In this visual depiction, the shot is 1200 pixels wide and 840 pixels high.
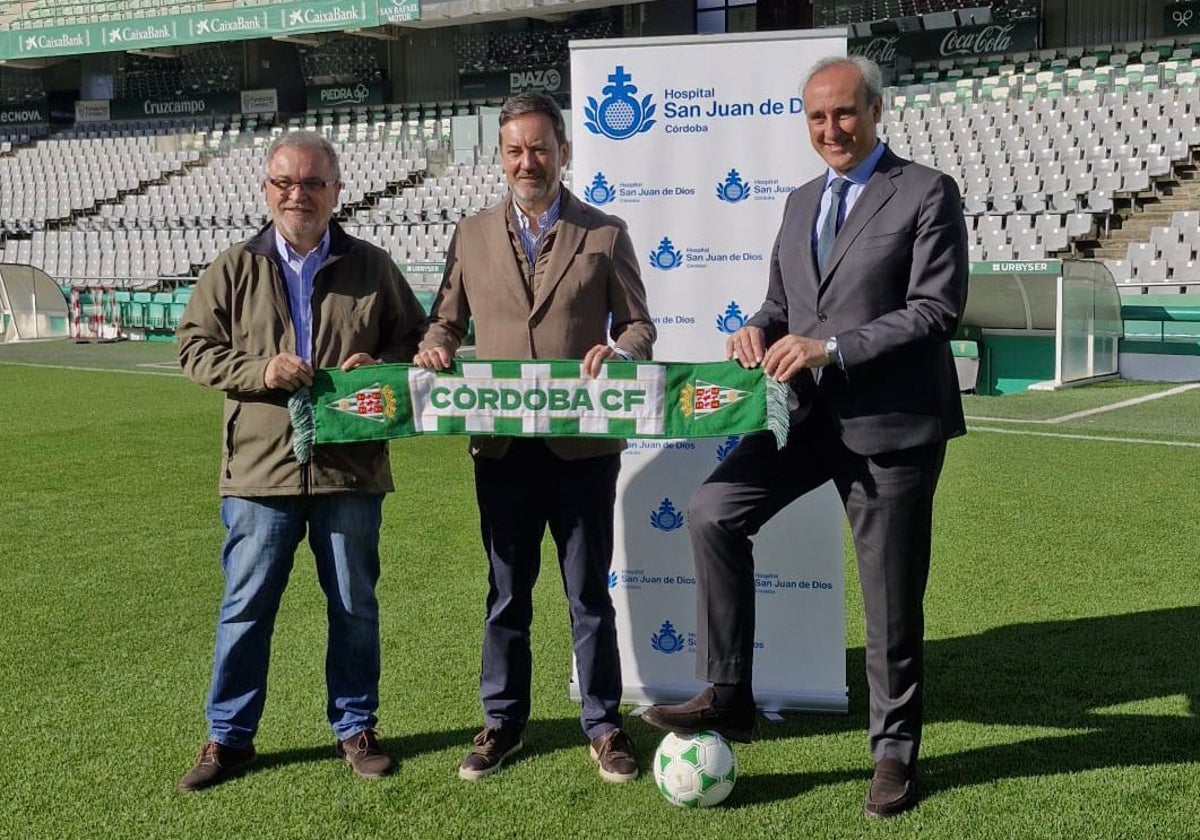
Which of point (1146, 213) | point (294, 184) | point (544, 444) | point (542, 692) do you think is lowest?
point (542, 692)

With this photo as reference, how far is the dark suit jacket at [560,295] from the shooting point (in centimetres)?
338

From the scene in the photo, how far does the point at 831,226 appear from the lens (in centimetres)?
322

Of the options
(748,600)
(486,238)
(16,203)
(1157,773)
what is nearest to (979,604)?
(1157,773)

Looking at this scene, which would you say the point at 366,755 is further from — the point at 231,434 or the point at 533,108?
the point at 533,108

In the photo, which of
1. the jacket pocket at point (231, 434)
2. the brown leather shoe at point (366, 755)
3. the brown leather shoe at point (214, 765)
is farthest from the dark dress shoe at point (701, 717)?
the jacket pocket at point (231, 434)

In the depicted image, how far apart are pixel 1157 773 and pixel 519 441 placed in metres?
2.02

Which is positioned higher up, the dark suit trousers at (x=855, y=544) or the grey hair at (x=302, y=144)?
the grey hair at (x=302, y=144)

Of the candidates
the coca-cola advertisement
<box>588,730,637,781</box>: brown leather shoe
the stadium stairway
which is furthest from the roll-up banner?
the coca-cola advertisement

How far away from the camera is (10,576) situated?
5.86 m

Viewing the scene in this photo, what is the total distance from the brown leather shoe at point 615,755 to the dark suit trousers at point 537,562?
1.3 inches

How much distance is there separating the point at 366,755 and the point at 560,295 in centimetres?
144

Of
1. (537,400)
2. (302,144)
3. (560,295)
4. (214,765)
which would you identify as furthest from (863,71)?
(214,765)

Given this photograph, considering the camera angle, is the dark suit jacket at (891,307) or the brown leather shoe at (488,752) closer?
the dark suit jacket at (891,307)

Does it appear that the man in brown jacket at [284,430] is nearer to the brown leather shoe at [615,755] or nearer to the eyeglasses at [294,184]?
the eyeglasses at [294,184]
